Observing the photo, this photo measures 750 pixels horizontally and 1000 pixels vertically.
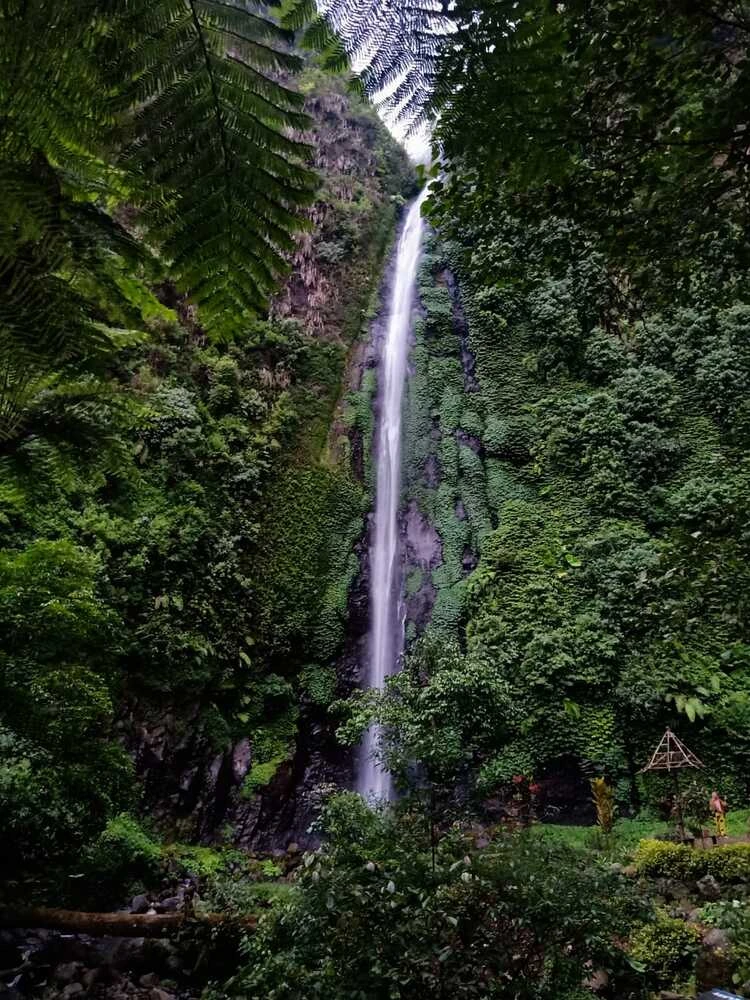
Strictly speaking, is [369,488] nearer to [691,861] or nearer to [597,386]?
[597,386]

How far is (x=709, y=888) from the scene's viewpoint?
5.13m

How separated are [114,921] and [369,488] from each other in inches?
291

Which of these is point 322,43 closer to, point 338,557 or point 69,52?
point 69,52

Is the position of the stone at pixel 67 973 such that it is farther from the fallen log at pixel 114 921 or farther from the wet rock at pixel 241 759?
the wet rock at pixel 241 759

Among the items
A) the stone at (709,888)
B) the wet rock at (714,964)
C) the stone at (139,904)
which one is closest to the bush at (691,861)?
the stone at (709,888)

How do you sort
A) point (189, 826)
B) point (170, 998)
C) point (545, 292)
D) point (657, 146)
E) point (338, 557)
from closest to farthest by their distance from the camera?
point (657, 146), point (170, 998), point (189, 826), point (338, 557), point (545, 292)

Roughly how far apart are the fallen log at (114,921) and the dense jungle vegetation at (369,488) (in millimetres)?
119

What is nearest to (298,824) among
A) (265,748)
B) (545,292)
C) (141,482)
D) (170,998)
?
(265,748)

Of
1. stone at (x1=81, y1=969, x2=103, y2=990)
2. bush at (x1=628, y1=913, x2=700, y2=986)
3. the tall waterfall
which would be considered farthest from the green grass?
stone at (x1=81, y1=969, x2=103, y2=990)

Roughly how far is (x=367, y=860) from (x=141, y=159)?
2.98 meters

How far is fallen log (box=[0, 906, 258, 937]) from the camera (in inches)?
176

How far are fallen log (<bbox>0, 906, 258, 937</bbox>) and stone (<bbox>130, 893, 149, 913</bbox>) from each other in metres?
0.39

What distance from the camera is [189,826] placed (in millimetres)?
7199

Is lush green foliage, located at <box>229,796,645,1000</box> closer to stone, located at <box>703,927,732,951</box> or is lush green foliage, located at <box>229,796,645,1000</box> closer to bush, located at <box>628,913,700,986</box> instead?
stone, located at <box>703,927,732,951</box>
